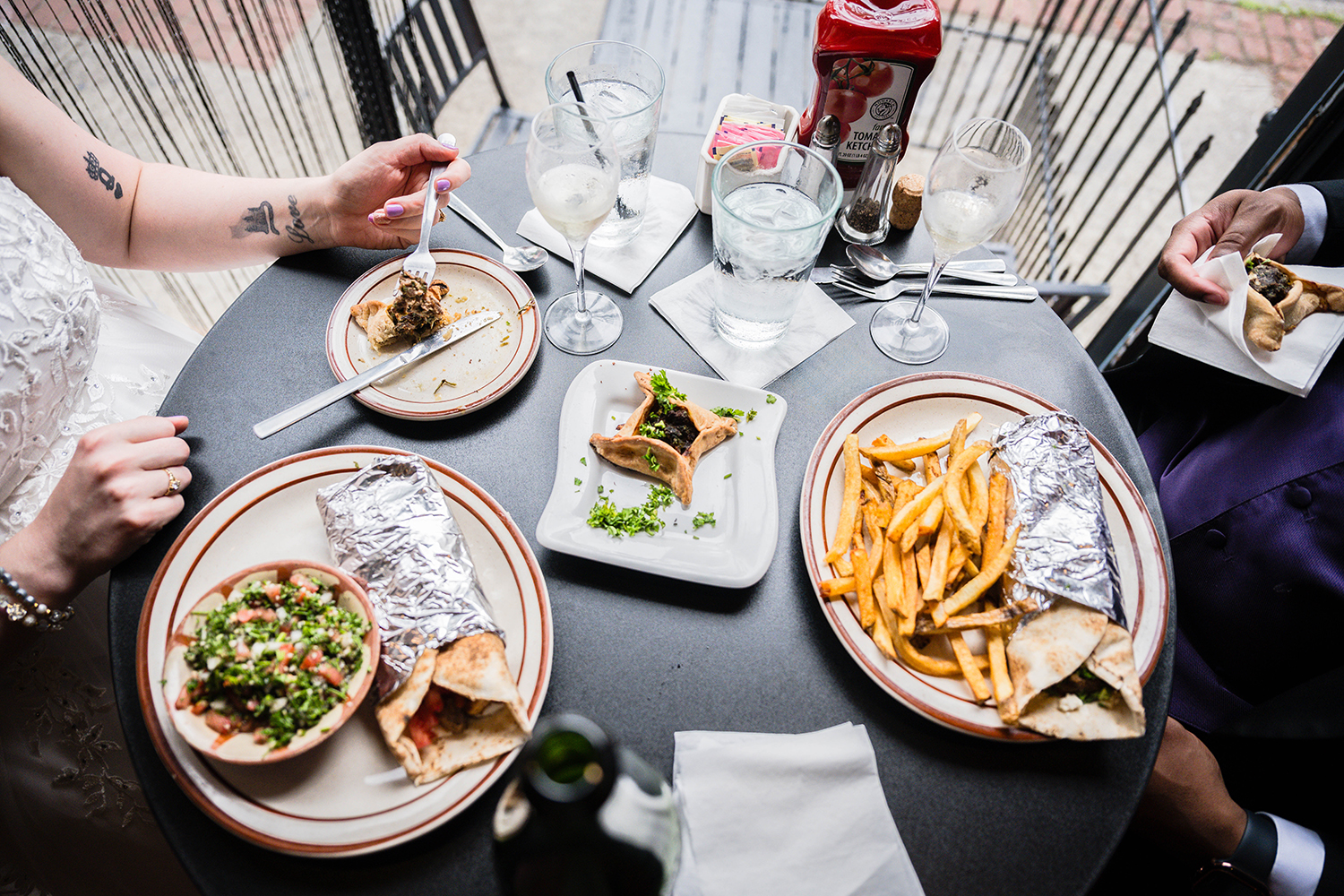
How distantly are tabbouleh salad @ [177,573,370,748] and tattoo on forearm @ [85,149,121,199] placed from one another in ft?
3.81

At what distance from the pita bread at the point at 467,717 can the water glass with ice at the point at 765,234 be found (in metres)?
0.89

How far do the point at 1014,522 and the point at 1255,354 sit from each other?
0.81 metres

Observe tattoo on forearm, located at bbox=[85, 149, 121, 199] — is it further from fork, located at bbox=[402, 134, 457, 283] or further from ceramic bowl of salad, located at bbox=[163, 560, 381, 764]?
ceramic bowl of salad, located at bbox=[163, 560, 381, 764]

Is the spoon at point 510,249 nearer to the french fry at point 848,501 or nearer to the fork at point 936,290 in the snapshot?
the fork at point 936,290

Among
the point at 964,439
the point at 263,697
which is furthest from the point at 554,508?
the point at 964,439

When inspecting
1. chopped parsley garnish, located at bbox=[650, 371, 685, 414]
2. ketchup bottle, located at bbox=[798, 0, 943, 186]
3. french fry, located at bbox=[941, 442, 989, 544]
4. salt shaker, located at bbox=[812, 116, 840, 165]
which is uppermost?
ketchup bottle, located at bbox=[798, 0, 943, 186]

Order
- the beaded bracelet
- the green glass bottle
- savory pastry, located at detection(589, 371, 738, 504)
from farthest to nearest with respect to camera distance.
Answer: savory pastry, located at detection(589, 371, 738, 504), the beaded bracelet, the green glass bottle

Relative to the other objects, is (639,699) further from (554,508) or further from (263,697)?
(263,697)

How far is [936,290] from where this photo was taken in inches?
66.7

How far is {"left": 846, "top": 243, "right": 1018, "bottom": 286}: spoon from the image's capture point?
5.55 feet

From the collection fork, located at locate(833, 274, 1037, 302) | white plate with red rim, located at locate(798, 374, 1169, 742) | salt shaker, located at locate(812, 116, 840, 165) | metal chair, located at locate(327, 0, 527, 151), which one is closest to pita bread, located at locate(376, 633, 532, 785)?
white plate with red rim, located at locate(798, 374, 1169, 742)

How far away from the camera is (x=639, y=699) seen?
1144 mm

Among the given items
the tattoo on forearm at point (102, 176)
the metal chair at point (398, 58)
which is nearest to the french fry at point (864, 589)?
the tattoo on forearm at point (102, 176)

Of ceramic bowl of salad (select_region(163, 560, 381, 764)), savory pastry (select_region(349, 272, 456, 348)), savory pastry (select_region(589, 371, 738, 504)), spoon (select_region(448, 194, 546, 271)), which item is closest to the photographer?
ceramic bowl of salad (select_region(163, 560, 381, 764))
